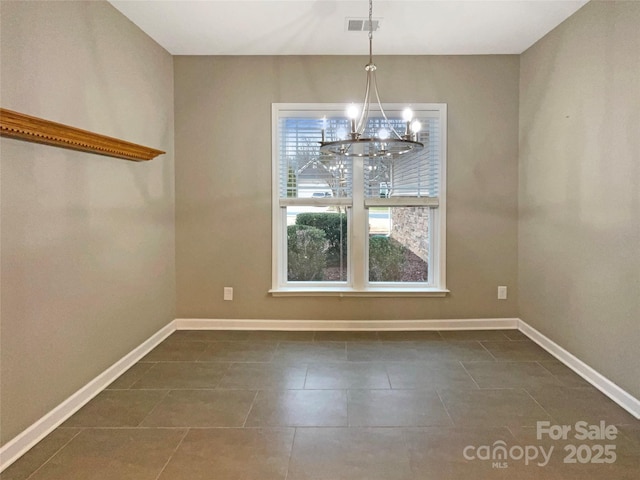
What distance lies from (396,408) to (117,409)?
5.51ft

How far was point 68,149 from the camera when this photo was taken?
2295mm

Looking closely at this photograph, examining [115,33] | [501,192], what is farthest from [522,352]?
[115,33]

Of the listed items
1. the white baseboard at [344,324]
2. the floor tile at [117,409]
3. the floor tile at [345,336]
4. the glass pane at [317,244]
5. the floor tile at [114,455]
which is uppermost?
the glass pane at [317,244]

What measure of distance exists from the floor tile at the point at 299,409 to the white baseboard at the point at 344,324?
1254 mm

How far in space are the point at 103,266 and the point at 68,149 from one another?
80cm

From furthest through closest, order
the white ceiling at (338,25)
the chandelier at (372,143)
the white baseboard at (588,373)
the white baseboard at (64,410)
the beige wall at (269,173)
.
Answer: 1. the beige wall at (269,173)
2. the white ceiling at (338,25)
3. the white baseboard at (588,373)
4. the chandelier at (372,143)
5. the white baseboard at (64,410)

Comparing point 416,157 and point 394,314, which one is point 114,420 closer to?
point 394,314

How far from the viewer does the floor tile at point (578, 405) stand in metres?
2.25

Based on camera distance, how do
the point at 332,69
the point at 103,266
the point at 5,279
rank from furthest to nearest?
the point at 332,69
the point at 103,266
the point at 5,279

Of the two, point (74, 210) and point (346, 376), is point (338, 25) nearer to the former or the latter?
point (74, 210)

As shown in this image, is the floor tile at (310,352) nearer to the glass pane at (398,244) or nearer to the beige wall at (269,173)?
the beige wall at (269,173)

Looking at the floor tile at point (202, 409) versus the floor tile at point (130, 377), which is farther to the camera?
the floor tile at point (130, 377)

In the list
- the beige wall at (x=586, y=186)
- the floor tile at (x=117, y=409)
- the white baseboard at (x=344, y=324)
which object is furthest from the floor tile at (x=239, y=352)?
the beige wall at (x=586, y=186)

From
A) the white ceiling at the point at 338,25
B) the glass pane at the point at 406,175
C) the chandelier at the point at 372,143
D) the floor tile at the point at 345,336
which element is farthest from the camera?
the glass pane at the point at 406,175
